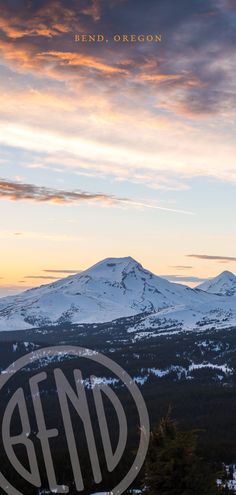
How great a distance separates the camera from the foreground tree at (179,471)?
15891mm

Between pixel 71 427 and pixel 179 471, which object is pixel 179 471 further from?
pixel 71 427

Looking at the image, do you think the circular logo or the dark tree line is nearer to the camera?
the dark tree line

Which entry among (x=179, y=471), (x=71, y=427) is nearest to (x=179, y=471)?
(x=179, y=471)

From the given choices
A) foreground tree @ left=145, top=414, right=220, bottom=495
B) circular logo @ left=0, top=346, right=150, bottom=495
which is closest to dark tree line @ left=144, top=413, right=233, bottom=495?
foreground tree @ left=145, top=414, right=220, bottom=495

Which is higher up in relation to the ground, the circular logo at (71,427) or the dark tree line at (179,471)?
the dark tree line at (179,471)

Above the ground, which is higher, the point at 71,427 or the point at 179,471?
the point at 179,471

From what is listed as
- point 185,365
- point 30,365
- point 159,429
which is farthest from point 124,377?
point 159,429

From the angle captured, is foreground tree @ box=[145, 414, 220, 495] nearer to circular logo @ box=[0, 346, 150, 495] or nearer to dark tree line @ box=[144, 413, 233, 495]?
dark tree line @ box=[144, 413, 233, 495]

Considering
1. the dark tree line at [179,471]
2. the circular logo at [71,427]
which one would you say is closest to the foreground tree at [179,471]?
the dark tree line at [179,471]

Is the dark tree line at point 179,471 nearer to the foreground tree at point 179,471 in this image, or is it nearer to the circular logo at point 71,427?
the foreground tree at point 179,471

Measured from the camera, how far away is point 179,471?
16.0m

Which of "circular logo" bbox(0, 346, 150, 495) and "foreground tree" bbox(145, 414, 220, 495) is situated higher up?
"foreground tree" bbox(145, 414, 220, 495)

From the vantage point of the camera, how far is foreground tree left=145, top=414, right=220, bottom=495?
15891 mm

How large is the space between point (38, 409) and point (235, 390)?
5145 cm
